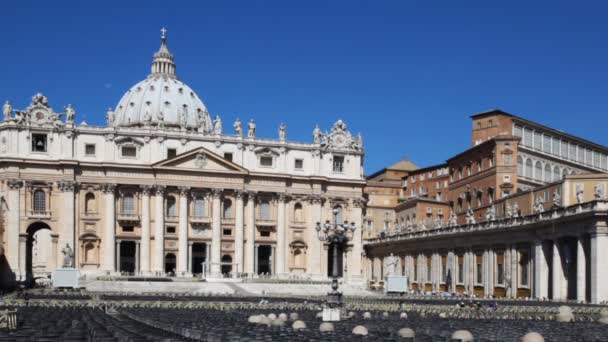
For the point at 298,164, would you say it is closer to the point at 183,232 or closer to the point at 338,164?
the point at 338,164

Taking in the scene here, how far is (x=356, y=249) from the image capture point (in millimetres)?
114938

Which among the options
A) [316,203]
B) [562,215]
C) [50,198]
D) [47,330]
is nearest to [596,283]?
[562,215]

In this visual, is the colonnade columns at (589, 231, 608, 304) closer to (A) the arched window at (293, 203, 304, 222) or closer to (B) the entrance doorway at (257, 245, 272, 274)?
(A) the arched window at (293, 203, 304, 222)

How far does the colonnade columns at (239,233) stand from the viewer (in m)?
109

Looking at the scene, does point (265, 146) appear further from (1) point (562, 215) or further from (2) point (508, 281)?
(1) point (562, 215)

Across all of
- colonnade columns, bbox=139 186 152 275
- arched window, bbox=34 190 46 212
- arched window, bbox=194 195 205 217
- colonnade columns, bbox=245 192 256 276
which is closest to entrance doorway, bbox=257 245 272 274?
colonnade columns, bbox=245 192 256 276

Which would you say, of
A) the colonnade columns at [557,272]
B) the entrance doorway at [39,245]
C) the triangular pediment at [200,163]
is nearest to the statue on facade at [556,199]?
the colonnade columns at [557,272]

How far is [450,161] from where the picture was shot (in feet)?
369

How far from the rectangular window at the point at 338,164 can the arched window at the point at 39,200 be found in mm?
36215

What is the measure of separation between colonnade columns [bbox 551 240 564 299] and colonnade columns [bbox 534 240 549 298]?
1751mm

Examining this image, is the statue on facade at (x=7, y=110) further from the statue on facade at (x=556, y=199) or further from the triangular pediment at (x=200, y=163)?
the statue on facade at (x=556, y=199)

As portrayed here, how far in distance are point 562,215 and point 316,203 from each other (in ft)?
164

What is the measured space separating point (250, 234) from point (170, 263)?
401 inches

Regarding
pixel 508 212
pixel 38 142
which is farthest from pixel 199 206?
pixel 508 212
